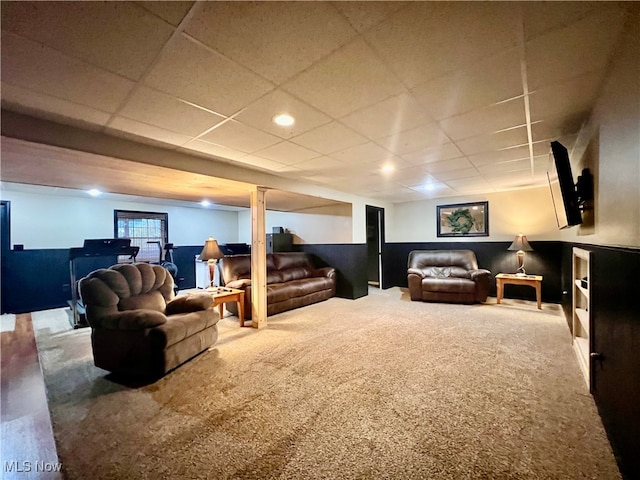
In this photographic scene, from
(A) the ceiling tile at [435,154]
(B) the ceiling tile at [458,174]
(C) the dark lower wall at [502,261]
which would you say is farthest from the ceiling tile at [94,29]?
(C) the dark lower wall at [502,261]

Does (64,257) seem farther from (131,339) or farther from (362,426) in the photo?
(362,426)

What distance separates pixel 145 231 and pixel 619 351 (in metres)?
8.62

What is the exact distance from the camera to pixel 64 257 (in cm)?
569

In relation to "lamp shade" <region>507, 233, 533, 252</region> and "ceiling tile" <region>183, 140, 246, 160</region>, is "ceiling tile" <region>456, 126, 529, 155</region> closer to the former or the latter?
"ceiling tile" <region>183, 140, 246, 160</region>

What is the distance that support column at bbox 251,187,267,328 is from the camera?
3953 mm

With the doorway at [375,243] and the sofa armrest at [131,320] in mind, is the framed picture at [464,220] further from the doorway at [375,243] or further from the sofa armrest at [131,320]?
the sofa armrest at [131,320]

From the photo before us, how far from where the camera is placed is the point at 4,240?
16.7 feet

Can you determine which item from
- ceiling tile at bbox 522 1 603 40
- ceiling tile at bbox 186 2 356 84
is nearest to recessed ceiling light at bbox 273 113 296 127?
ceiling tile at bbox 186 2 356 84

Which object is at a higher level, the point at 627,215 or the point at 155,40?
the point at 155,40

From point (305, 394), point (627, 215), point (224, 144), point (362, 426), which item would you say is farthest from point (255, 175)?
point (627, 215)

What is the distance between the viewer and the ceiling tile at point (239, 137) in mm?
2412

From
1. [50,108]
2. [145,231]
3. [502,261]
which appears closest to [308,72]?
[50,108]

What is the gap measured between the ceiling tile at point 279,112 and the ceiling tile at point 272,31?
0.38 meters

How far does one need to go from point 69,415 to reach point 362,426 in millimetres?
2074
